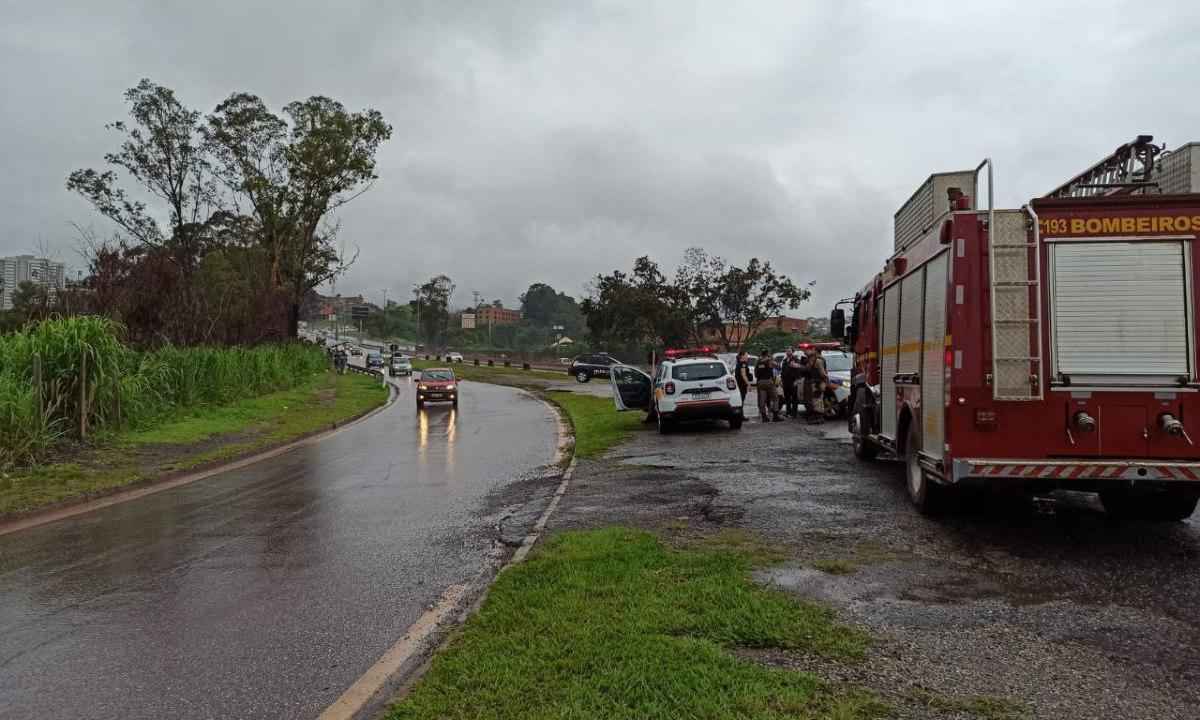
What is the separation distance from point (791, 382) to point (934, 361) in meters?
12.1

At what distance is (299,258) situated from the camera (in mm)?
48062

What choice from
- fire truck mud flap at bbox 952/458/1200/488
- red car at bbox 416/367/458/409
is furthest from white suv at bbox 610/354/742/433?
red car at bbox 416/367/458/409

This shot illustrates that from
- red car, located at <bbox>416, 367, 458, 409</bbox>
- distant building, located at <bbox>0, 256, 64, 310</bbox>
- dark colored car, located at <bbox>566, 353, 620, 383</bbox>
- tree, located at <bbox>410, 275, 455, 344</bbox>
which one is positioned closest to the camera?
distant building, located at <bbox>0, 256, 64, 310</bbox>

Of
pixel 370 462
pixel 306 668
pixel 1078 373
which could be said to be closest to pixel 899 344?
pixel 1078 373

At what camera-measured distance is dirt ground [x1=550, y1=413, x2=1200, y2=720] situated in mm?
3832

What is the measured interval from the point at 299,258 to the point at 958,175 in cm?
4509

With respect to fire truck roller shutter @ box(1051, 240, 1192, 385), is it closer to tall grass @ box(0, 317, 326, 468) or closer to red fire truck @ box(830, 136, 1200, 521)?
red fire truck @ box(830, 136, 1200, 521)

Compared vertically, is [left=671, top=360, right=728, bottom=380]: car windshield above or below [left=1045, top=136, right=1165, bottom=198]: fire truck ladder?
below

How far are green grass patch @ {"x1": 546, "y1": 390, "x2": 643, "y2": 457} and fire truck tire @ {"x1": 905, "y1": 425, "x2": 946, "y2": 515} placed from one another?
21.1 ft

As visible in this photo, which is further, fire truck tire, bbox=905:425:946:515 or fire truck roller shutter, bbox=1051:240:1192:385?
fire truck tire, bbox=905:425:946:515

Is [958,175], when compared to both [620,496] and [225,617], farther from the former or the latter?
[225,617]

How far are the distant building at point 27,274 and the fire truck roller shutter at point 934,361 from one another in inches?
805

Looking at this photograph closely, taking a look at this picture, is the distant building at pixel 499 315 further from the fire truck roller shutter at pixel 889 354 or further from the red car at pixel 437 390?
the fire truck roller shutter at pixel 889 354

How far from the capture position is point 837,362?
68.4 ft
